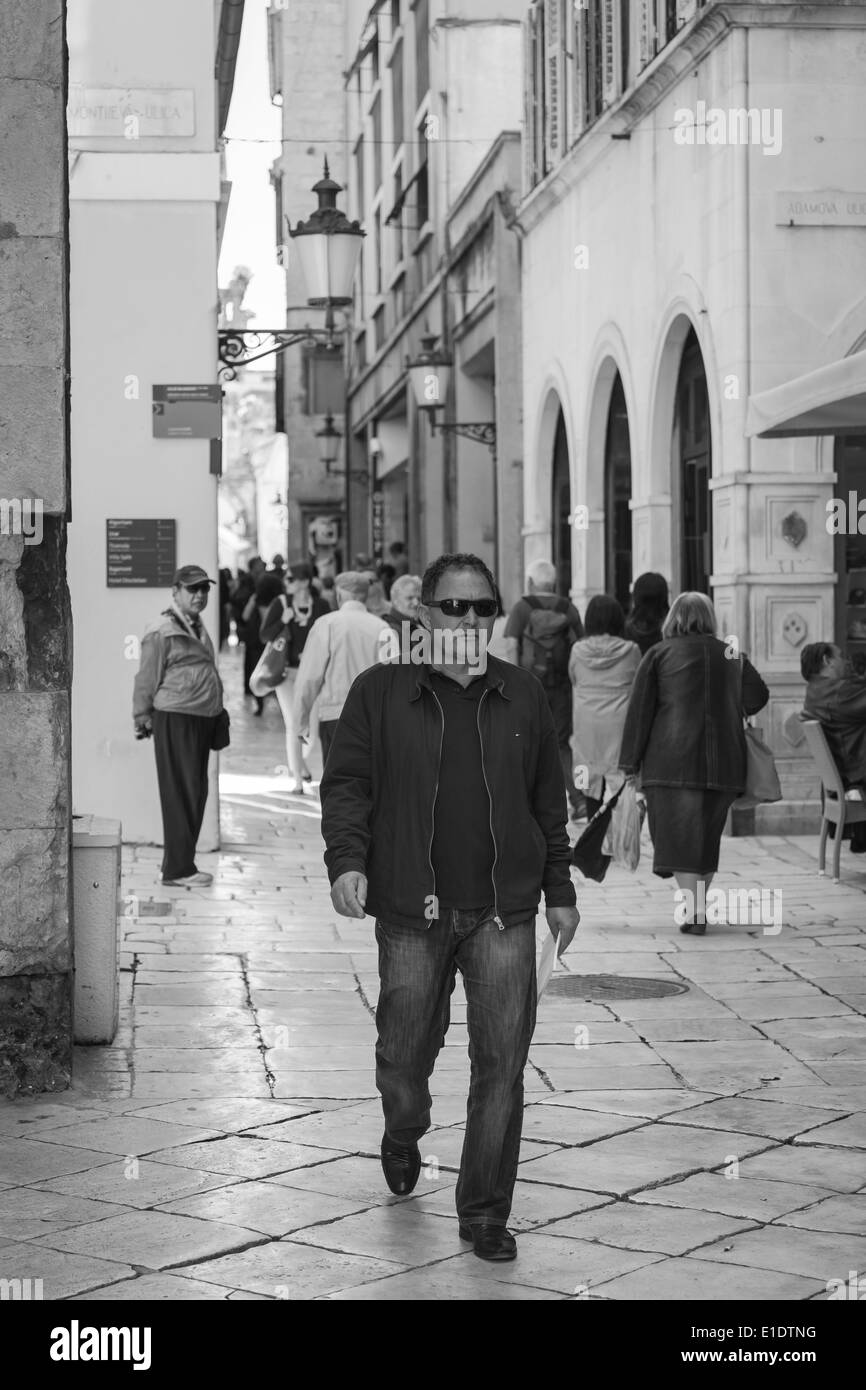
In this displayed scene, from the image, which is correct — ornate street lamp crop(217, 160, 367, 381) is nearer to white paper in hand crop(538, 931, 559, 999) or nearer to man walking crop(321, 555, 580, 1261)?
man walking crop(321, 555, 580, 1261)

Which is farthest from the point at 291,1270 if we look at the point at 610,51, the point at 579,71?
the point at 579,71

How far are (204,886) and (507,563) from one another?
1196 cm

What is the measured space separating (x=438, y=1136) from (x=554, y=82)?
15.4 metres

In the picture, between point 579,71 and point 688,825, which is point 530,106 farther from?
point 688,825

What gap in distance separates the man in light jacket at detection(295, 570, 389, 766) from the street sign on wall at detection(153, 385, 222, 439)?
1426 mm

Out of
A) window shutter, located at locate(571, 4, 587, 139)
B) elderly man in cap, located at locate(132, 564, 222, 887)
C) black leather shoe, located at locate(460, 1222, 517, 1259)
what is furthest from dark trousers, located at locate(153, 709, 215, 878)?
window shutter, located at locate(571, 4, 587, 139)

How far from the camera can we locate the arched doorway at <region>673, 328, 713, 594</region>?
15633mm

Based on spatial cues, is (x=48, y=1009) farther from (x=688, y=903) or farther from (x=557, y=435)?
(x=557, y=435)

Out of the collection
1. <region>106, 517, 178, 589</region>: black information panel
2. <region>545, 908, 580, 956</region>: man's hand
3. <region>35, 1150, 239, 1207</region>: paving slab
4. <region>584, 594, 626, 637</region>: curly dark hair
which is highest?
<region>106, 517, 178, 589</region>: black information panel

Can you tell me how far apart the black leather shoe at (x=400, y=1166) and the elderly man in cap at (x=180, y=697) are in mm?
5897

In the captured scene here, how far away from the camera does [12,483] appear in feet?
22.2

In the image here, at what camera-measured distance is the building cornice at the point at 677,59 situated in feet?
45.1

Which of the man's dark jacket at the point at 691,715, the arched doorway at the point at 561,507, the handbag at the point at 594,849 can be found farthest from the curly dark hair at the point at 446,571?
the arched doorway at the point at 561,507

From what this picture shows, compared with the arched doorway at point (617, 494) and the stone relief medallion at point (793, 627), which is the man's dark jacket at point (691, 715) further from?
the arched doorway at point (617, 494)
